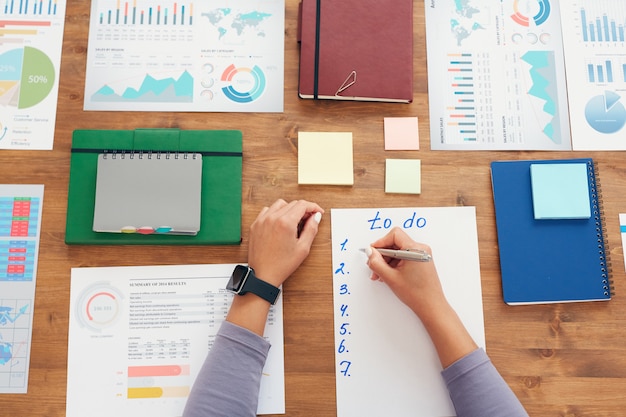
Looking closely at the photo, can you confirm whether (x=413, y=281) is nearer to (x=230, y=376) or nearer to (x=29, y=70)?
(x=230, y=376)

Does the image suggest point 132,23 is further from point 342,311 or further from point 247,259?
point 342,311

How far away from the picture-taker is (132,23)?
1013mm

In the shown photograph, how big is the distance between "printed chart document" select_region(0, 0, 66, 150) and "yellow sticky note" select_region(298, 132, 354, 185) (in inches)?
19.2

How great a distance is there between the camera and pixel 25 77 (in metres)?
0.99

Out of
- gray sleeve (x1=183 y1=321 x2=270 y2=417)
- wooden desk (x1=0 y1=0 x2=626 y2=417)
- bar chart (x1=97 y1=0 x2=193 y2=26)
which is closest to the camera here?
gray sleeve (x1=183 y1=321 x2=270 y2=417)

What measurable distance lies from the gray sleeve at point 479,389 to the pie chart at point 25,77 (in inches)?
36.4

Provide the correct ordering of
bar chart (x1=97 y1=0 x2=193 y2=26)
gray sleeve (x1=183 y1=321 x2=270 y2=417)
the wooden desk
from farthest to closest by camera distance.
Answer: bar chart (x1=97 y1=0 x2=193 y2=26) → the wooden desk → gray sleeve (x1=183 y1=321 x2=270 y2=417)

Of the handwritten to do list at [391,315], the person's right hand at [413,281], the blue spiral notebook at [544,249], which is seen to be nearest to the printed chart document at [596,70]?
the blue spiral notebook at [544,249]

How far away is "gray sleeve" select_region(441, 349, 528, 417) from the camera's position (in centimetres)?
81

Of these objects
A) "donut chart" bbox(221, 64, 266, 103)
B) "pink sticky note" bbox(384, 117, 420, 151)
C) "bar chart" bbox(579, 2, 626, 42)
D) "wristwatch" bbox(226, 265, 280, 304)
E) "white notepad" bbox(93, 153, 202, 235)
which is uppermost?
"bar chart" bbox(579, 2, 626, 42)

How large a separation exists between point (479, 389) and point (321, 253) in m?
0.35

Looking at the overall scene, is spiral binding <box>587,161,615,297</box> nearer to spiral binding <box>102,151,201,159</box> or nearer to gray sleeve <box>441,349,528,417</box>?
gray sleeve <box>441,349,528,417</box>

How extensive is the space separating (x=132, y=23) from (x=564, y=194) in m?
0.91

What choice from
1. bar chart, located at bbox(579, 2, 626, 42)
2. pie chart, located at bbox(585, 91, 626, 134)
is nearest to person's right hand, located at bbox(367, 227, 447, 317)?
pie chart, located at bbox(585, 91, 626, 134)
